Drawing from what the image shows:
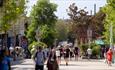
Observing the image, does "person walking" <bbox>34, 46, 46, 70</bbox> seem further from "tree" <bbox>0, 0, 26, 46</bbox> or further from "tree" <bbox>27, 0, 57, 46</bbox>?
"tree" <bbox>27, 0, 57, 46</bbox>

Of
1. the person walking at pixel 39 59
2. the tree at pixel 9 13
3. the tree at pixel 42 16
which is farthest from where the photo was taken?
the tree at pixel 42 16

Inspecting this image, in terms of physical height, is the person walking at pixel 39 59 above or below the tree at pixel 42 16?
below

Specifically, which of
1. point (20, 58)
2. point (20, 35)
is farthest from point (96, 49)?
point (20, 35)

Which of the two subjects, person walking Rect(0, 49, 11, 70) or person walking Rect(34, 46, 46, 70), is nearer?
person walking Rect(0, 49, 11, 70)

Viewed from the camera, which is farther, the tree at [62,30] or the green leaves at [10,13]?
the tree at [62,30]

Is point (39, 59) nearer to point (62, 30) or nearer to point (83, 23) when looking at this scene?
point (83, 23)

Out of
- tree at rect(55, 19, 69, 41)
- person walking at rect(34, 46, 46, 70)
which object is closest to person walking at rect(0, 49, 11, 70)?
person walking at rect(34, 46, 46, 70)

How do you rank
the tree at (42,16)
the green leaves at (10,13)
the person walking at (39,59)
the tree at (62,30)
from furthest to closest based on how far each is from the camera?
1. the tree at (62,30)
2. the tree at (42,16)
3. the green leaves at (10,13)
4. the person walking at (39,59)

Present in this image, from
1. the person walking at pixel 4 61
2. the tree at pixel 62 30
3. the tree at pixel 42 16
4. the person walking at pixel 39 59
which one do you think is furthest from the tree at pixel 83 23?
the person walking at pixel 4 61

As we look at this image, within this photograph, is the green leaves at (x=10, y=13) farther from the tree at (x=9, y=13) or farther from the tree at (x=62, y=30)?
the tree at (x=62, y=30)

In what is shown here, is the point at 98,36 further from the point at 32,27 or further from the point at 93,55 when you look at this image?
the point at 93,55

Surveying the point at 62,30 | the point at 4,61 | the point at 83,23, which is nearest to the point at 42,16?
the point at 83,23

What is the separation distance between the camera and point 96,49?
6372cm

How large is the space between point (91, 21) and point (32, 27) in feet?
52.8
